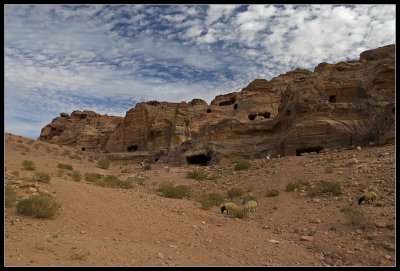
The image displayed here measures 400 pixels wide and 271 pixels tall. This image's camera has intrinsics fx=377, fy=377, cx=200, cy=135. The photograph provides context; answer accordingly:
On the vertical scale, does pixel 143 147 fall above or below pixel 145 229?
above

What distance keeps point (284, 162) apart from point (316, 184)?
4.84 metres

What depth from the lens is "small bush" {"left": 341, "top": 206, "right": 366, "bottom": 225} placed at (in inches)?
311

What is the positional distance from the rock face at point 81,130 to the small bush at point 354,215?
130ft

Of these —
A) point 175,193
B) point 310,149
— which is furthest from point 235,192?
point 310,149

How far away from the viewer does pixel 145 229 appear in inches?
291

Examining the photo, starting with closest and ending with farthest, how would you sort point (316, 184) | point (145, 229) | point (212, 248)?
point (212, 248) → point (145, 229) → point (316, 184)

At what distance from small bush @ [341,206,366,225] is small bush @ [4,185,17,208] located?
7066mm

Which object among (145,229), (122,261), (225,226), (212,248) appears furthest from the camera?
(225,226)

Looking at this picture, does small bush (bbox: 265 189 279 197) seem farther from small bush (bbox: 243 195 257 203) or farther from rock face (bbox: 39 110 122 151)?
rock face (bbox: 39 110 122 151)

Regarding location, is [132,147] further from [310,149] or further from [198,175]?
[198,175]

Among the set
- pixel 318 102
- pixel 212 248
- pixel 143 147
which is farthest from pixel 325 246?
pixel 143 147

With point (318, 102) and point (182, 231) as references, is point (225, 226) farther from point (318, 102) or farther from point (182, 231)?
point (318, 102)

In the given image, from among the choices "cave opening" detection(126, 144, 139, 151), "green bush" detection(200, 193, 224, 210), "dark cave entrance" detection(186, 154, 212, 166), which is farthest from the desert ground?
"cave opening" detection(126, 144, 139, 151)

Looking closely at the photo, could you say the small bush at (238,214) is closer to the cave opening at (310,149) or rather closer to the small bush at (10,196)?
the small bush at (10,196)
